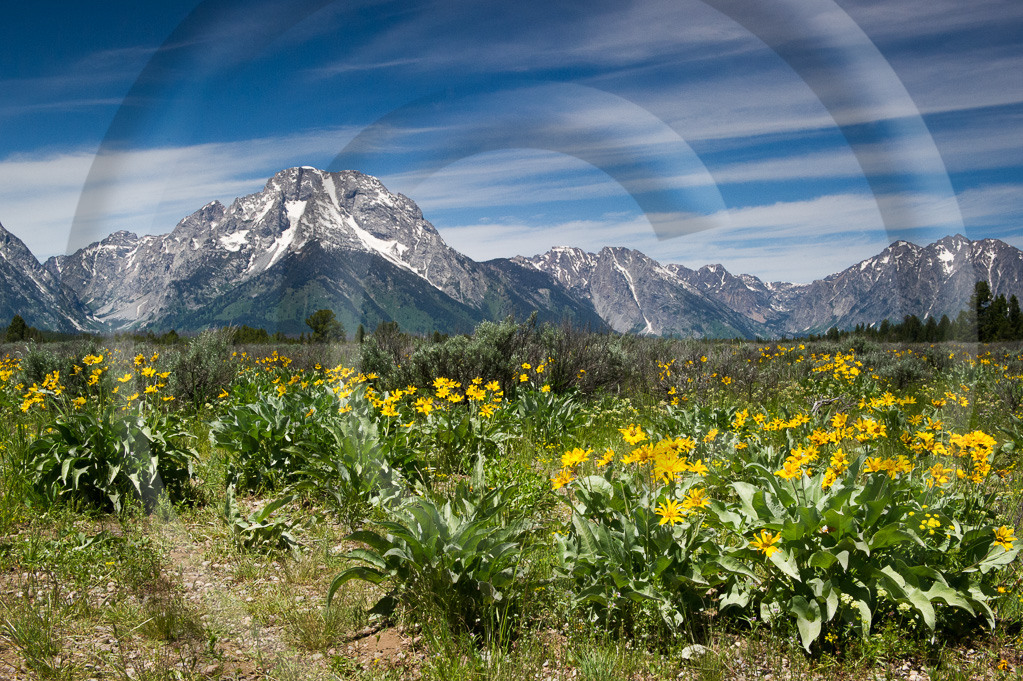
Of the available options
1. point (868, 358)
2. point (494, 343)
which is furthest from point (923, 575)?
point (868, 358)

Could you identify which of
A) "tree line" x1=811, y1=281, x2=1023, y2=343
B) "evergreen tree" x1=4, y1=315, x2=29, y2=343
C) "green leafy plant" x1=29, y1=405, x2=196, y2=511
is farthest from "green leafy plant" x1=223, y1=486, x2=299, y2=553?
"evergreen tree" x1=4, y1=315, x2=29, y2=343

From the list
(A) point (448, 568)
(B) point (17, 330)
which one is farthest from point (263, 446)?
(B) point (17, 330)

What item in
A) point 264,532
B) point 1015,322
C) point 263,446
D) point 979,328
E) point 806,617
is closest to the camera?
point 806,617

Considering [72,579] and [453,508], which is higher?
[453,508]

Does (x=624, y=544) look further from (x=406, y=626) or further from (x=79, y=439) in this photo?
(x=79, y=439)

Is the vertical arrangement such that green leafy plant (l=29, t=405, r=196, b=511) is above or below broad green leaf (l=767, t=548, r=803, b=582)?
above

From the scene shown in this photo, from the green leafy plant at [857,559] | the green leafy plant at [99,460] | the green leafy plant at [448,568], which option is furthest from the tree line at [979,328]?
the green leafy plant at [99,460]

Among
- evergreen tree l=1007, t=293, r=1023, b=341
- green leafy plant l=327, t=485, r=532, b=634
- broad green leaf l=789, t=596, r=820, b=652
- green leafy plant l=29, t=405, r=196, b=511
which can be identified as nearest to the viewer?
broad green leaf l=789, t=596, r=820, b=652

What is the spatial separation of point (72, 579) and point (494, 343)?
647 cm

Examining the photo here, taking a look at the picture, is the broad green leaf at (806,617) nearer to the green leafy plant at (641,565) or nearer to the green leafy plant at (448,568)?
the green leafy plant at (641,565)

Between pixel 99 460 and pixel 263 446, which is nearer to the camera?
pixel 99 460

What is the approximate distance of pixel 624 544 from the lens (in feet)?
8.68

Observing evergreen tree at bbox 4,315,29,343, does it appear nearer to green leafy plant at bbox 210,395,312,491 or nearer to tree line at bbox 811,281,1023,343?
green leafy plant at bbox 210,395,312,491

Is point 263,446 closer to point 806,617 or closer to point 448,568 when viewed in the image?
point 448,568
